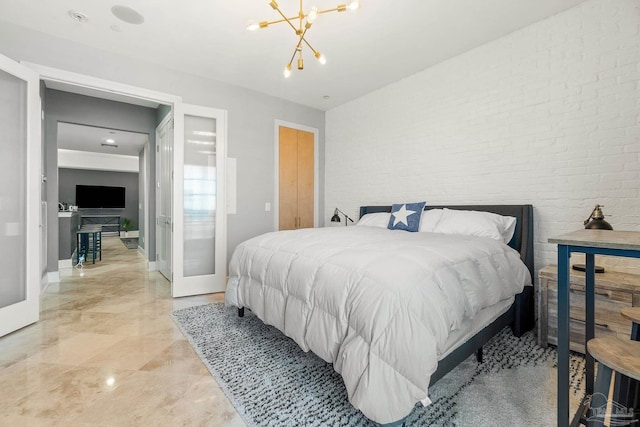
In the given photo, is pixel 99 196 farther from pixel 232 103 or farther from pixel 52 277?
pixel 232 103

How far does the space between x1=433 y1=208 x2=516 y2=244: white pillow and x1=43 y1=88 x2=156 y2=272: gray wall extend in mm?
4602

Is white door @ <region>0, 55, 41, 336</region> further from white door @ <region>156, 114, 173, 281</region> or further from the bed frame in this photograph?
the bed frame

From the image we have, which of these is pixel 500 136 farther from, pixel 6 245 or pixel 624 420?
pixel 6 245

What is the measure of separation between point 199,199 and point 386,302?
301 cm

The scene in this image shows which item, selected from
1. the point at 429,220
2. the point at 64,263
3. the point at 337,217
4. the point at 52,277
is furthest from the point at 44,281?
the point at 429,220

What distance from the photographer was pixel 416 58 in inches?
125

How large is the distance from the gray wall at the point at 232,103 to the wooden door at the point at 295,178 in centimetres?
18

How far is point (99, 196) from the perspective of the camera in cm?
1002

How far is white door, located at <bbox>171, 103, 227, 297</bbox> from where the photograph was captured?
11.0 ft

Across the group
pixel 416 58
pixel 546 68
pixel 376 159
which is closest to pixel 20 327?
pixel 376 159

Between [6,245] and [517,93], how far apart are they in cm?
479

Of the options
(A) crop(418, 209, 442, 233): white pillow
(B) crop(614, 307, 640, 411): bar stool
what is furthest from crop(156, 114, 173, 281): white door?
(B) crop(614, 307, 640, 411): bar stool

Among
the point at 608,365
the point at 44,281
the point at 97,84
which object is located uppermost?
the point at 97,84

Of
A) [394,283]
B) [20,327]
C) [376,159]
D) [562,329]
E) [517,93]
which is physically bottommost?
Result: [20,327]
